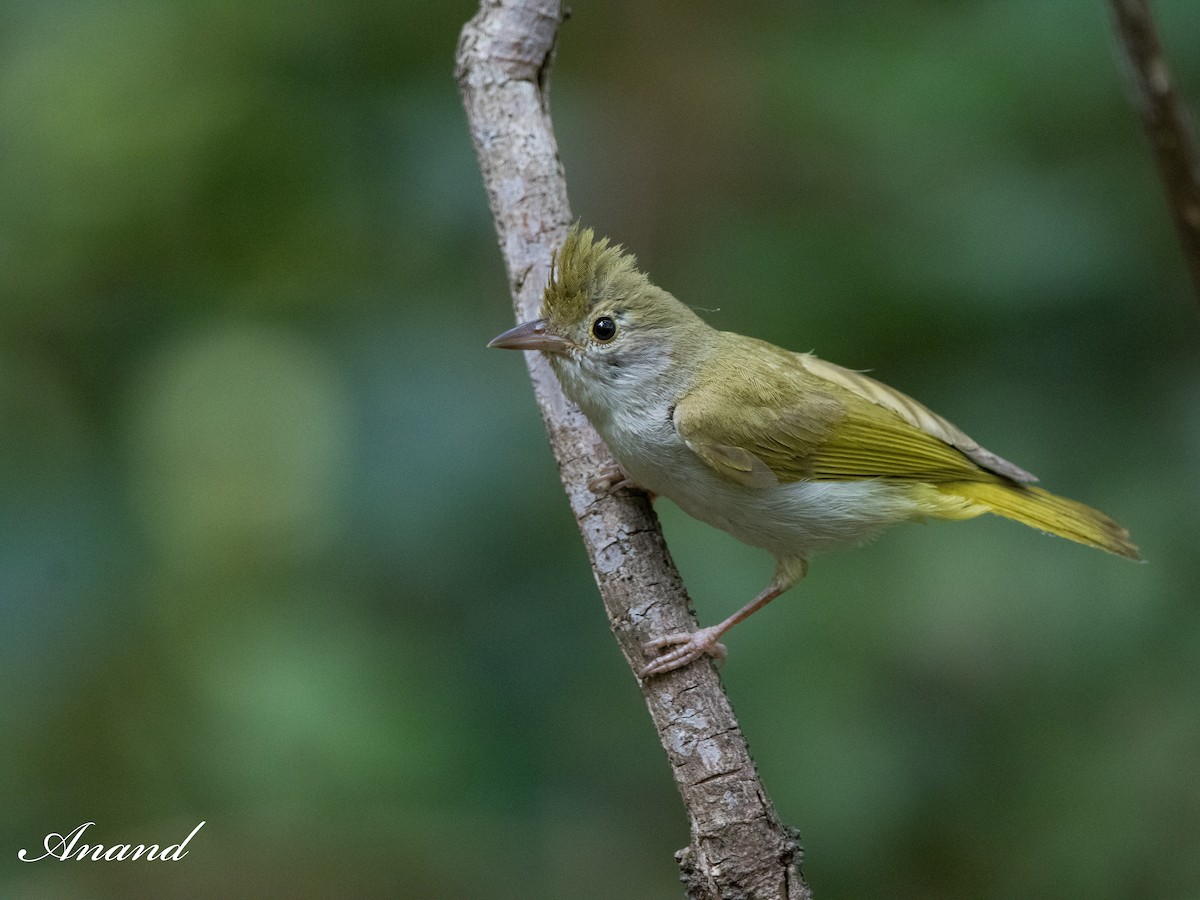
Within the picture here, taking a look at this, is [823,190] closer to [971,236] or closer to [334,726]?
[971,236]

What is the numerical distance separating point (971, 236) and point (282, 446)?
232 centimetres

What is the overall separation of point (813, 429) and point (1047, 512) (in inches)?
26.7

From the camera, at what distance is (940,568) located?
346cm

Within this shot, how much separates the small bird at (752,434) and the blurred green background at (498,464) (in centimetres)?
34

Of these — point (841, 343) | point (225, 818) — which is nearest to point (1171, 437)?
point (841, 343)

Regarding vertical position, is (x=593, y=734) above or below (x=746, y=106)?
below

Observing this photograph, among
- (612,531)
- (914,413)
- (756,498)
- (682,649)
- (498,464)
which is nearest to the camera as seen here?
(682,649)

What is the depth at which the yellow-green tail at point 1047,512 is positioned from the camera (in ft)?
9.89

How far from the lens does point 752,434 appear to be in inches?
118

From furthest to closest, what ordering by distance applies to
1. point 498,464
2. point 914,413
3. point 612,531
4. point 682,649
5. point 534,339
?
point 498,464 < point 914,413 < point 534,339 < point 612,531 < point 682,649

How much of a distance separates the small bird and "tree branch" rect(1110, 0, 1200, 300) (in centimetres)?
83

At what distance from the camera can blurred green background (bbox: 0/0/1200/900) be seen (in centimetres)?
326
